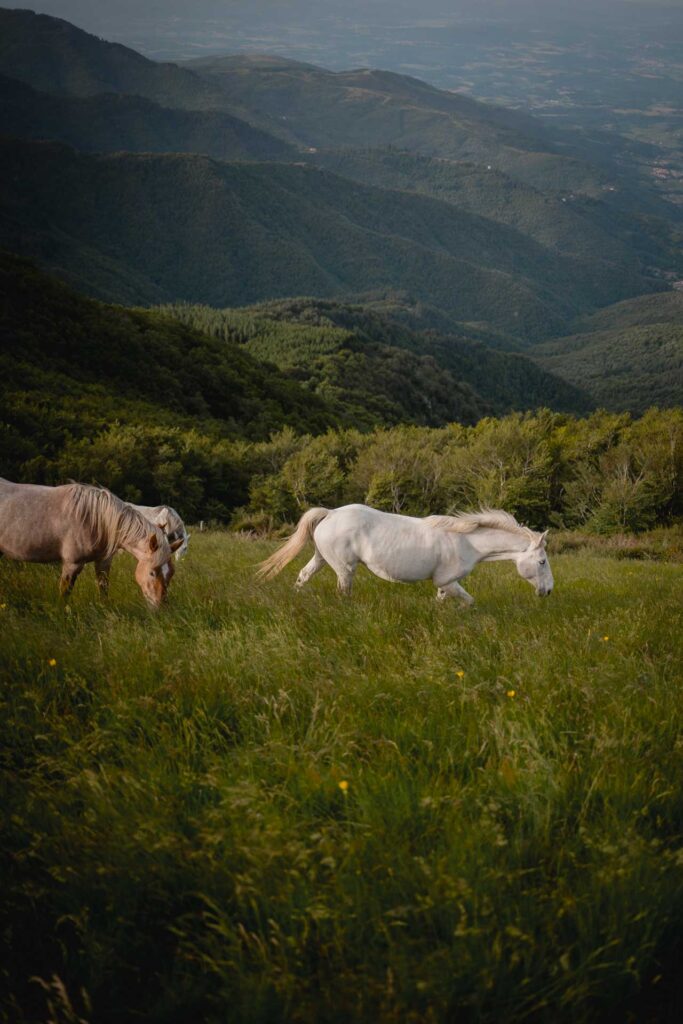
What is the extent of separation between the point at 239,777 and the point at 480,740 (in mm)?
1433

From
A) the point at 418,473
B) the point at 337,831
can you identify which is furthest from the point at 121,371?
the point at 337,831

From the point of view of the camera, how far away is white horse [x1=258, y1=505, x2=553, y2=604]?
26.3 feet

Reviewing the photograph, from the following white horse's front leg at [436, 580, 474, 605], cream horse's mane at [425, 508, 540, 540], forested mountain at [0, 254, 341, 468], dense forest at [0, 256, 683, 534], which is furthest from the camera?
forested mountain at [0, 254, 341, 468]

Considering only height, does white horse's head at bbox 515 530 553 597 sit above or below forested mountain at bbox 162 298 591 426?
above

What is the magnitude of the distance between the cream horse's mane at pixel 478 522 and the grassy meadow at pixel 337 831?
2836 millimetres

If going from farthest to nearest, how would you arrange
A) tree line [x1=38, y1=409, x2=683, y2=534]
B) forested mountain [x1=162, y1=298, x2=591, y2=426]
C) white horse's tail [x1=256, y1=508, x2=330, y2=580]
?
forested mountain [x1=162, y1=298, x2=591, y2=426], tree line [x1=38, y1=409, x2=683, y2=534], white horse's tail [x1=256, y1=508, x2=330, y2=580]

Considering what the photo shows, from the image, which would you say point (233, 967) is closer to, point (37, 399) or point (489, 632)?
point (489, 632)

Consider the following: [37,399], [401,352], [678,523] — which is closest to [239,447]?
[37,399]

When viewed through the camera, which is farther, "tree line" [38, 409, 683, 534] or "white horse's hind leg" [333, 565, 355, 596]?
"tree line" [38, 409, 683, 534]

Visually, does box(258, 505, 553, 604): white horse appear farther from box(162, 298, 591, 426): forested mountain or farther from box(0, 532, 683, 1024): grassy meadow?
box(162, 298, 591, 426): forested mountain

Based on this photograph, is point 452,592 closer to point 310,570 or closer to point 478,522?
point 478,522

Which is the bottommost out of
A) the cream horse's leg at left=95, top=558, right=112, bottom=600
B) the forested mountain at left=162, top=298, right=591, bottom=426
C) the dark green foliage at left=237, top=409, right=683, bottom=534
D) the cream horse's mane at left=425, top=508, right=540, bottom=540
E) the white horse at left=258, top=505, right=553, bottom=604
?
the forested mountain at left=162, top=298, right=591, bottom=426

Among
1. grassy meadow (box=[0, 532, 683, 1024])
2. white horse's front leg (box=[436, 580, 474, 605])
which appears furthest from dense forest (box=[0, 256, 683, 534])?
grassy meadow (box=[0, 532, 683, 1024])

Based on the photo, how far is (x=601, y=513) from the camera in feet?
120
